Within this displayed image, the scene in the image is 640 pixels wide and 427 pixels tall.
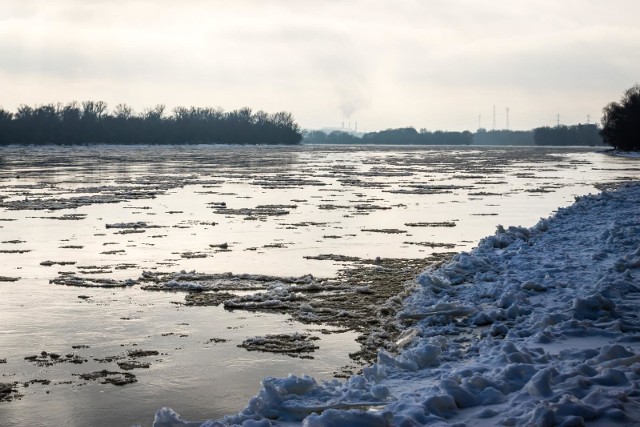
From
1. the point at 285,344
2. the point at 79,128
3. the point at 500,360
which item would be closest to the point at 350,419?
the point at 500,360

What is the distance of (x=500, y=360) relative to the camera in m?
8.02

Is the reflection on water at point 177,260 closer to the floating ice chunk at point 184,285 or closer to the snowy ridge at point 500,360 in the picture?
the floating ice chunk at point 184,285

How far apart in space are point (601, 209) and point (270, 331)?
15962 mm

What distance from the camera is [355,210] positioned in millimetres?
27266

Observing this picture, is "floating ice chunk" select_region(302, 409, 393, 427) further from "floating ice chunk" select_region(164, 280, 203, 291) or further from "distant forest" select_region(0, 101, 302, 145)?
"distant forest" select_region(0, 101, 302, 145)

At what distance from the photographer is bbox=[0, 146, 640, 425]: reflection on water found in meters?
8.12

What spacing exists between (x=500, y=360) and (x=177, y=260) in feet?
31.5

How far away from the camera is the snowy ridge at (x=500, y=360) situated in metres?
6.43

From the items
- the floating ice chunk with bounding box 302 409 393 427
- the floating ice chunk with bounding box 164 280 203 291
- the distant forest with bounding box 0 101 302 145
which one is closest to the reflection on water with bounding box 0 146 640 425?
the floating ice chunk with bounding box 164 280 203 291

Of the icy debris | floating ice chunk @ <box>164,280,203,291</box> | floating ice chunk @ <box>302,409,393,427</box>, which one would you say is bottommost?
floating ice chunk @ <box>164,280,203,291</box>

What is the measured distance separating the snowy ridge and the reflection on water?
91 centimetres

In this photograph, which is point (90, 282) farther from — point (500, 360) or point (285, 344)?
point (500, 360)

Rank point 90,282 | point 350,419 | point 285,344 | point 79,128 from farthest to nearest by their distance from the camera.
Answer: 1. point 79,128
2. point 90,282
3. point 285,344
4. point 350,419

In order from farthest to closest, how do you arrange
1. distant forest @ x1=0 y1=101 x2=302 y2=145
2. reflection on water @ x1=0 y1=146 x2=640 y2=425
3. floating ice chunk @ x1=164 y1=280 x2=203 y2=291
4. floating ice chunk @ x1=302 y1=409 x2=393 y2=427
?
distant forest @ x1=0 y1=101 x2=302 y2=145, floating ice chunk @ x1=164 y1=280 x2=203 y2=291, reflection on water @ x1=0 y1=146 x2=640 y2=425, floating ice chunk @ x1=302 y1=409 x2=393 y2=427
